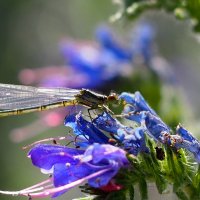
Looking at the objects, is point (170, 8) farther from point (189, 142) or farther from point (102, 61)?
point (102, 61)

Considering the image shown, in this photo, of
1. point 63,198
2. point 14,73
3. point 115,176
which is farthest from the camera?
point 14,73

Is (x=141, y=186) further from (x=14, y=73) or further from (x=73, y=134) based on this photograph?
(x=14, y=73)

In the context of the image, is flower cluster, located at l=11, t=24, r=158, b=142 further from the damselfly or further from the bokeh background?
the bokeh background

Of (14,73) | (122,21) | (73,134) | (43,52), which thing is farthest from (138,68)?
(43,52)


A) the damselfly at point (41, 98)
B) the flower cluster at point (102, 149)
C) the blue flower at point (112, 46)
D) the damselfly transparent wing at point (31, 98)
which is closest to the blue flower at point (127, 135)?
the flower cluster at point (102, 149)

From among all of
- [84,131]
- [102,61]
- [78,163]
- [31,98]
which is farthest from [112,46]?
[78,163]
